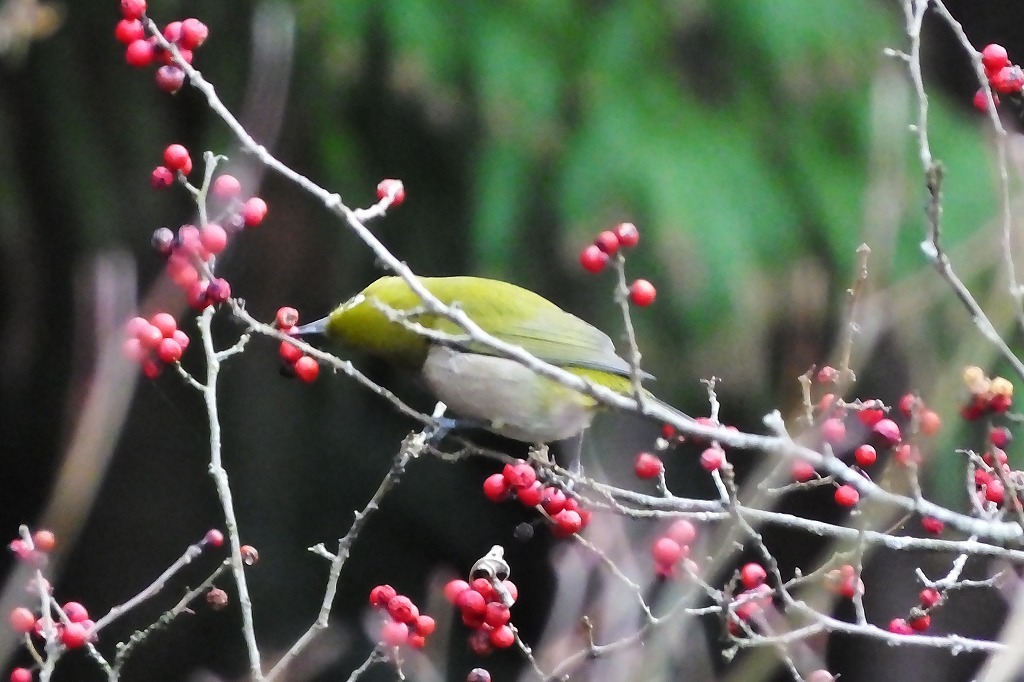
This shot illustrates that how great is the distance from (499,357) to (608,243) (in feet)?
2.61

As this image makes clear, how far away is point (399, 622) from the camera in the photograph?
1469 millimetres

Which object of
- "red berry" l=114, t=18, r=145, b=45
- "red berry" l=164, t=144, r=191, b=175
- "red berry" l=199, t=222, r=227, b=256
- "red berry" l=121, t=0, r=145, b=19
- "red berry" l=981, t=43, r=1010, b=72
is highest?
"red berry" l=981, t=43, r=1010, b=72

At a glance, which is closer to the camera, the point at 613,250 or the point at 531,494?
the point at 613,250

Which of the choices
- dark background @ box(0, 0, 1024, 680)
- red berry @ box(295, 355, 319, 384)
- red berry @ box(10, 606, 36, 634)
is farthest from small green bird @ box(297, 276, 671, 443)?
red berry @ box(10, 606, 36, 634)

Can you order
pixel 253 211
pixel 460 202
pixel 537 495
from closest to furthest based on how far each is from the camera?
pixel 253 211 → pixel 537 495 → pixel 460 202

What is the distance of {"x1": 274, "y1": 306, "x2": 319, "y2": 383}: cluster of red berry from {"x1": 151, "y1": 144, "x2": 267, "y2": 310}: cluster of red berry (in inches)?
9.9

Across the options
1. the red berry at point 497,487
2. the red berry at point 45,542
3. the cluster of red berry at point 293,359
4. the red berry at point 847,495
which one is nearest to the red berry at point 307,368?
the cluster of red berry at point 293,359

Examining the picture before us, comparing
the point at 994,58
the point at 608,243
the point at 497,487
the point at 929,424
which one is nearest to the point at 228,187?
the point at 608,243

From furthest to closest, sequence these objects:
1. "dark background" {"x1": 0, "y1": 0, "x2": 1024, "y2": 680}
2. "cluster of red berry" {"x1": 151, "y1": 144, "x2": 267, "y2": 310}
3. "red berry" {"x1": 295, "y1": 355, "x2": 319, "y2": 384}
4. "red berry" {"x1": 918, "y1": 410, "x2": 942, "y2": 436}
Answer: "dark background" {"x1": 0, "y1": 0, "x2": 1024, "y2": 680} → "red berry" {"x1": 295, "y1": 355, "x2": 319, "y2": 384} → "cluster of red berry" {"x1": 151, "y1": 144, "x2": 267, "y2": 310} → "red berry" {"x1": 918, "y1": 410, "x2": 942, "y2": 436}

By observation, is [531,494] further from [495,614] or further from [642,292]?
[642,292]

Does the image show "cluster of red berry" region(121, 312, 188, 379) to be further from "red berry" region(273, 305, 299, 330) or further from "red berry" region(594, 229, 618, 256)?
"red berry" region(594, 229, 618, 256)

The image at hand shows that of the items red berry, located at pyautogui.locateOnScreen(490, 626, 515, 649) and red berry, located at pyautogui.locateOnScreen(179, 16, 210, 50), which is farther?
red berry, located at pyautogui.locateOnScreen(490, 626, 515, 649)

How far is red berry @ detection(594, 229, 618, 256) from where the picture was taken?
1.27 meters

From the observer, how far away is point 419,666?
1649 millimetres
